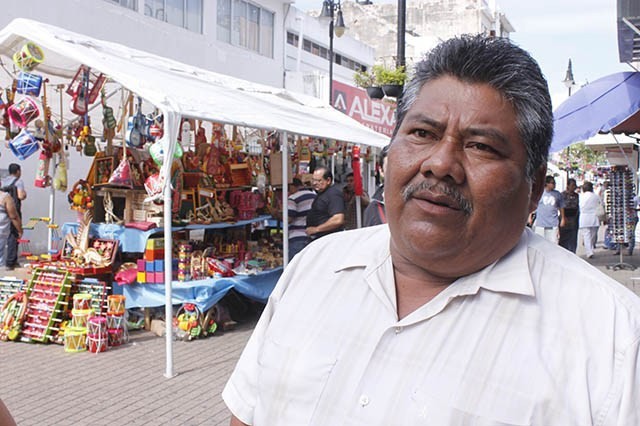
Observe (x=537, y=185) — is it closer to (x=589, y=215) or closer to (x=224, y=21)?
(x=589, y=215)

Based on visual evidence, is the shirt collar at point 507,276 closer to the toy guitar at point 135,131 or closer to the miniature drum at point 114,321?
the miniature drum at point 114,321

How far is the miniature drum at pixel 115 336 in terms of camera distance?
6.74 meters

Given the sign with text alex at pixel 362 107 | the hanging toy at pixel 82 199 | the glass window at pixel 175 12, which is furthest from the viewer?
the sign with text alex at pixel 362 107

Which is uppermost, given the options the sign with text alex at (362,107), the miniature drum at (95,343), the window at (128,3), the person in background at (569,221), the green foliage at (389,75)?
the window at (128,3)

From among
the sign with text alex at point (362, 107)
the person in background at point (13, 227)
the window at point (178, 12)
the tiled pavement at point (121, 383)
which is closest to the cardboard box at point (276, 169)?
the tiled pavement at point (121, 383)

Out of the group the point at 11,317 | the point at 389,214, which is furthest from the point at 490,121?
the point at 11,317

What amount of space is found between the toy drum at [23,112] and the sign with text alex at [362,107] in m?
11.1

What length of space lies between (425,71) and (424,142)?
18 cm

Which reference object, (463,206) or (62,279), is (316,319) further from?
(62,279)

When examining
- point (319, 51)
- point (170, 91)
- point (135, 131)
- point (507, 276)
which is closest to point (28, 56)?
point (135, 131)

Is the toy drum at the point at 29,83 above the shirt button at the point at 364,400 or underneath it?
above

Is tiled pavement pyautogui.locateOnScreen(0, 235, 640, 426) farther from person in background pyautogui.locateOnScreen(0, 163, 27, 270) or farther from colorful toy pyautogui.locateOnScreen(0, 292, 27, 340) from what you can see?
person in background pyautogui.locateOnScreen(0, 163, 27, 270)

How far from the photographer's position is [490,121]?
4.59ft

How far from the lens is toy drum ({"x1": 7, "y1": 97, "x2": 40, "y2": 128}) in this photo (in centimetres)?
714
